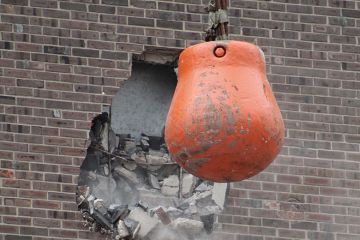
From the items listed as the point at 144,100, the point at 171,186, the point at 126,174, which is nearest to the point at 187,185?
the point at 171,186

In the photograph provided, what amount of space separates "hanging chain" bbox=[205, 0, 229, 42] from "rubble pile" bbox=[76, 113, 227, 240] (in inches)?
133

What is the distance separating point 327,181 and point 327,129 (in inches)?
17.4

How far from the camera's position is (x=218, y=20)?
467 cm

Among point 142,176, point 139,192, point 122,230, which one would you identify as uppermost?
point 142,176

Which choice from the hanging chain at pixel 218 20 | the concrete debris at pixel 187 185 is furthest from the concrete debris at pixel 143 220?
the hanging chain at pixel 218 20

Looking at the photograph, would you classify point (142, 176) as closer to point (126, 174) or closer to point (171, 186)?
point (126, 174)

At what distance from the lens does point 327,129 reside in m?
8.40

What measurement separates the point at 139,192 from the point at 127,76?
975 mm

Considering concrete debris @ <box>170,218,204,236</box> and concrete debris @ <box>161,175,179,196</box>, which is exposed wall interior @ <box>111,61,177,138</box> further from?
concrete debris @ <box>170,218,204,236</box>

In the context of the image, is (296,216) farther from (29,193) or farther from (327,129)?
(29,193)

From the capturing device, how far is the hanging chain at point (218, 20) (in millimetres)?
4598

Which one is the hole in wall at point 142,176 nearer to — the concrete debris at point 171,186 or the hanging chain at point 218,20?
the concrete debris at point 171,186

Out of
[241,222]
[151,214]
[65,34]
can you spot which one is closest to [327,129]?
[241,222]

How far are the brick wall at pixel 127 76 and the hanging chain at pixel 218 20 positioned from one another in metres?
3.29
